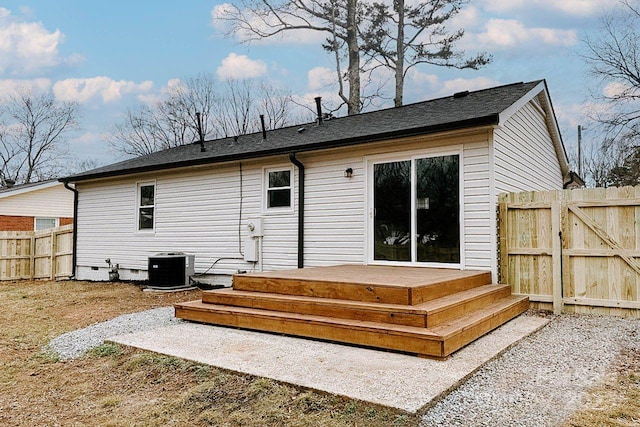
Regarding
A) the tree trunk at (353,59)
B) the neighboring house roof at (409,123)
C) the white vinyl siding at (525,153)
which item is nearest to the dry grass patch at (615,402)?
the white vinyl siding at (525,153)

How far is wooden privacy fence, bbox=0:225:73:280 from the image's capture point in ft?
39.7

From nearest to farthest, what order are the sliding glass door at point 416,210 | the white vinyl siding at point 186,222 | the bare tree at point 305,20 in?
the sliding glass door at point 416,210
the white vinyl siding at point 186,222
the bare tree at point 305,20

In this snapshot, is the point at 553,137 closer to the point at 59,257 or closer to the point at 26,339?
the point at 26,339

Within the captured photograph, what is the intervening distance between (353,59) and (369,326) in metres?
14.9

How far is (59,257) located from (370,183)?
9.93 m

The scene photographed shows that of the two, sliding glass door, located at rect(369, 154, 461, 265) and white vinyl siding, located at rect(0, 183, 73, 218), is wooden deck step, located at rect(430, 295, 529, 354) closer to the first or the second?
sliding glass door, located at rect(369, 154, 461, 265)

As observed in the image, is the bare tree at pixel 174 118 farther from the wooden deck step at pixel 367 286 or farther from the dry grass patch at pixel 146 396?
the dry grass patch at pixel 146 396

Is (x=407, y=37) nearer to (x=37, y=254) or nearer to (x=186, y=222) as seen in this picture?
(x=186, y=222)

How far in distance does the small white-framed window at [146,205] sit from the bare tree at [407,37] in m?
10.7

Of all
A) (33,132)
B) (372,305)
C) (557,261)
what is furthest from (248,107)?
(372,305)

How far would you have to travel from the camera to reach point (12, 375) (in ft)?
12.7

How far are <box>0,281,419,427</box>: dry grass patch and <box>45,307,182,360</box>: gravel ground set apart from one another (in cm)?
15

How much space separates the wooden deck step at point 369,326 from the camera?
12.1 feet

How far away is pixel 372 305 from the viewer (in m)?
4.25
